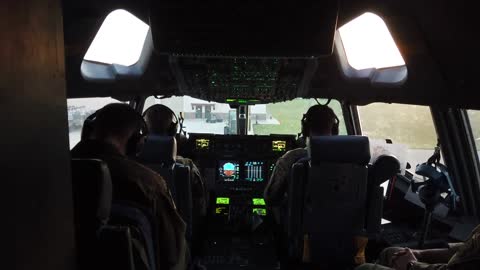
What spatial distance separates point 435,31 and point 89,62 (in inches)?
77.6

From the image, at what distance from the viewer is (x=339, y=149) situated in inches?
108

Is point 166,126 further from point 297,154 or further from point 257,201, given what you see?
point 257,201

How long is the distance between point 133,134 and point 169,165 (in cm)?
103

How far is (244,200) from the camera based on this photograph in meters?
4.29

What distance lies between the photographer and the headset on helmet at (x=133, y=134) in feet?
6.46

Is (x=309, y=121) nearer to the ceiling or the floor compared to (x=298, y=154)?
nearer to the ceiling

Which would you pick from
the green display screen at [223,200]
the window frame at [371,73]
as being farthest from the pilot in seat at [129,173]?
the green display screen at [223,200]

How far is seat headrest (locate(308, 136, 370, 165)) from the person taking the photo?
2.73 meters

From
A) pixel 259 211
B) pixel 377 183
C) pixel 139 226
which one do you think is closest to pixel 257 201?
pixel 259 211

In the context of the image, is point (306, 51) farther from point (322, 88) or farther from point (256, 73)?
point (322, 88)

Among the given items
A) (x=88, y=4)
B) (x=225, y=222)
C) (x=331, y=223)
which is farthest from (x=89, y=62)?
(x=225, y=222)

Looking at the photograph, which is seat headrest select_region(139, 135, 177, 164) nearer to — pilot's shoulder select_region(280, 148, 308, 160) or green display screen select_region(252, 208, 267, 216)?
pilot's shoulder select_region(280, 148, 308, 160)

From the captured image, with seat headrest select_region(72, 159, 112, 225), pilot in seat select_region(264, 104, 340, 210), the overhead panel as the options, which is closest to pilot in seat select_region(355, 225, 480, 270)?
pilot in seat select_region(264, 104, 340, 210)

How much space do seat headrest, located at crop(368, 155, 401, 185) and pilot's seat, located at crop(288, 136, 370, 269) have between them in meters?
0.10
